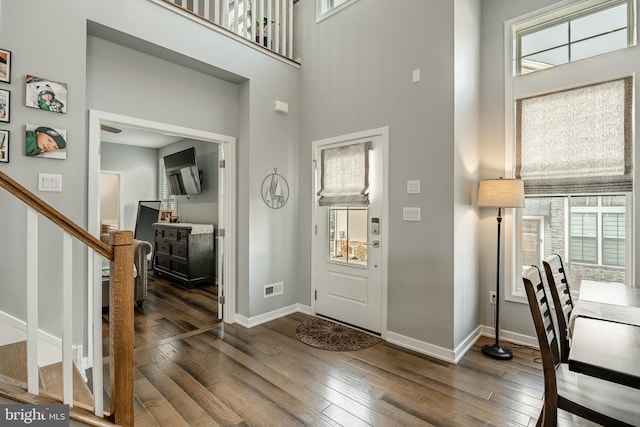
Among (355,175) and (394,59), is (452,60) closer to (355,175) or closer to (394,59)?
(394,59)

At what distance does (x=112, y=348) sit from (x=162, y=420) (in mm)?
811

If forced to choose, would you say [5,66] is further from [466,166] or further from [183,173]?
[183,173]

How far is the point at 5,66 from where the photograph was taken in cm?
211

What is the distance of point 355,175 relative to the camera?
3461 millimetres

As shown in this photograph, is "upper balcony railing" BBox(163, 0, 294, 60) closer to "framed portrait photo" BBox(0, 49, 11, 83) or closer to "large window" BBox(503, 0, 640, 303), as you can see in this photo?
"framed portrait photo" BBox(0, 49, 11, 83)

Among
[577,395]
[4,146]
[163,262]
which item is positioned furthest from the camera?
[163,262]

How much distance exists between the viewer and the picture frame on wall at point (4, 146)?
2.09 m

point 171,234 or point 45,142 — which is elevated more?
point 45,142

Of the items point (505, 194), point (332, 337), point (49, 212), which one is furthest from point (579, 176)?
point (49, 212)

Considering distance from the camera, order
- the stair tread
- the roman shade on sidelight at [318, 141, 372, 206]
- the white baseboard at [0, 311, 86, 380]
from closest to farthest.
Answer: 1. the stair tread
2. the white baseboard at [0, 311, 86, 380]
3. the roman shade on sidelight at [318, 141, 372, 206]

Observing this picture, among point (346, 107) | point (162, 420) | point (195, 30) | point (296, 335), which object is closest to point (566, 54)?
point (346, 107)

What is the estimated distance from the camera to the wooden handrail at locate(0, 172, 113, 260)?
1.17m

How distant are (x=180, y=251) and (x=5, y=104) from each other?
3485mm

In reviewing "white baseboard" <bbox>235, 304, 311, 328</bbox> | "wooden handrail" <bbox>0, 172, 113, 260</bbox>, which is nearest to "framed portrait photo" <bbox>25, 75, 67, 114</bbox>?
"wooden handrail" <bbox>0, 172, 113, 260</bbox>
